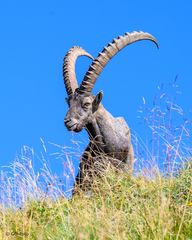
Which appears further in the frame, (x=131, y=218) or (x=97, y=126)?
(x=97, y=126)

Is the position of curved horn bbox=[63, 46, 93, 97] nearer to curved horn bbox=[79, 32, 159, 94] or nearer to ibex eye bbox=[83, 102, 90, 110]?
curved horn bbox=[79, 32, 159, 94]

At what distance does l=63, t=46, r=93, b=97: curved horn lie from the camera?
41.1 ft

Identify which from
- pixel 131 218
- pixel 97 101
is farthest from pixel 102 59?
pixel 131 218

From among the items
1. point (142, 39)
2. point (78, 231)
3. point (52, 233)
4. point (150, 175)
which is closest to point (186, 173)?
point (150, 175)

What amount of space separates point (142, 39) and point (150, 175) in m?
5.29

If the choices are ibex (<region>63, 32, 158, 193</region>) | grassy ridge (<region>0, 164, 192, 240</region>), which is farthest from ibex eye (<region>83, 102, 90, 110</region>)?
grassy ridge (<region>0, 164, 192, 240</region>)

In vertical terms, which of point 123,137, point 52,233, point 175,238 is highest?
point 123,137

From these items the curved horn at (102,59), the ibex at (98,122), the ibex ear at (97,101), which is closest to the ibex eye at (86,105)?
the ibex at (98,122)

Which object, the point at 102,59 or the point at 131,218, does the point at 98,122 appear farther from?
the point at 131,218

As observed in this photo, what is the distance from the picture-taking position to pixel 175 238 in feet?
16.3

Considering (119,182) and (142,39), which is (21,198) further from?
(142,39)

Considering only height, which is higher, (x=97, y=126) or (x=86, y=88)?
(x=86, y=88)

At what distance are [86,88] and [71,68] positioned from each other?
1410 mm

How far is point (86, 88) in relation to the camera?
39.0ft
